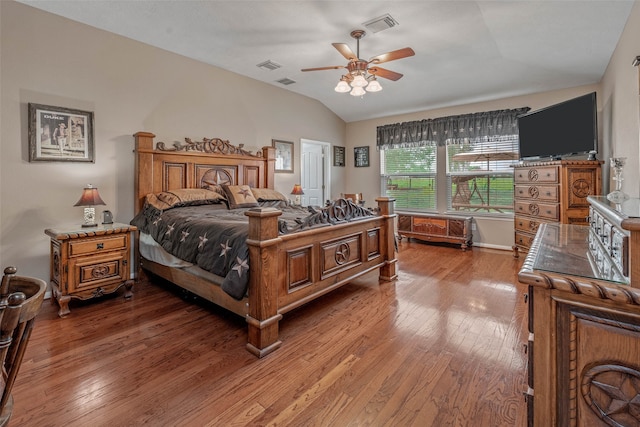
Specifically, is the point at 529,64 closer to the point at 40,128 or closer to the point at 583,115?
the point at 583,115

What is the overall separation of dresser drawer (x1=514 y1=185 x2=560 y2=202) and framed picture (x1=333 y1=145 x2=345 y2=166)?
3416mm

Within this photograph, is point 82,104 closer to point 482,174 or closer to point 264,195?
point 264,195

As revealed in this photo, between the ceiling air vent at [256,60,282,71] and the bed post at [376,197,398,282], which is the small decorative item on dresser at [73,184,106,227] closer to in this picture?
the ceiling air vent at [256,60,282,71]

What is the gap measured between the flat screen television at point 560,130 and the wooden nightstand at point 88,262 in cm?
508

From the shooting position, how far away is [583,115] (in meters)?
3.67

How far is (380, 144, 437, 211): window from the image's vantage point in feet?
19.5

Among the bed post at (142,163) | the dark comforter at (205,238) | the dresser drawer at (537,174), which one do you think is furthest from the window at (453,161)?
the bed post at (142,163)

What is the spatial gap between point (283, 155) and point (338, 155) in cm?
164

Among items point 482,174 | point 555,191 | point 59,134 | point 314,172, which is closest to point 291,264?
point 59,134

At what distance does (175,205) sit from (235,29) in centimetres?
210

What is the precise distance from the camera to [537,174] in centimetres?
412

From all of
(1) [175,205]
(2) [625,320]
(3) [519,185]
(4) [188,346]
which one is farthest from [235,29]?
(3) [519,185]

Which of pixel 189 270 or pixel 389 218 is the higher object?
pixel 389 218

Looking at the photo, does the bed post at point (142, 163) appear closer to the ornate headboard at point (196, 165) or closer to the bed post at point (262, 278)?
the ornate headboard at point (196, 165)
